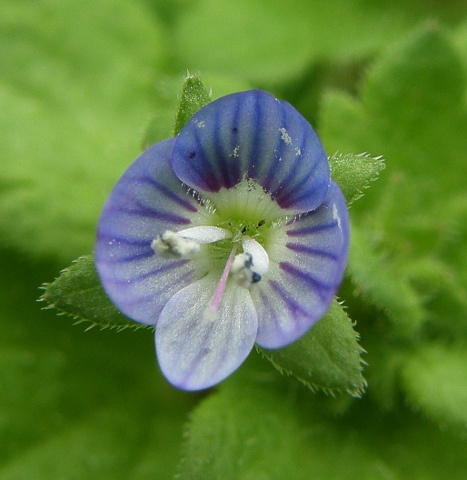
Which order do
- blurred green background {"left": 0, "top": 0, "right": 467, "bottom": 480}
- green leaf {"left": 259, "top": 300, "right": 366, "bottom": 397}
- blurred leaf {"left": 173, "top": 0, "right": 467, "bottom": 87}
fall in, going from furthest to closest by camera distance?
1. blurred leaf {"left": 173, "top": 0, "right": 467, "bottom": 87}
2. blurred green background {"left": 0, "top": 0, "right": 467, "bottom": 480}
3. green leaf {"left": 259, "top": 300, "right": 366, "bottom": 397}

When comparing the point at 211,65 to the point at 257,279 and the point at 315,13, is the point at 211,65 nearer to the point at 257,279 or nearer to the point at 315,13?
the point at 315,13

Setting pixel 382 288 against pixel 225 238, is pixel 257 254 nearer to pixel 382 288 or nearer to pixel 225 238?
pixel 225 238

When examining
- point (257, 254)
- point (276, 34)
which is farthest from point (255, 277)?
point (276, 34)

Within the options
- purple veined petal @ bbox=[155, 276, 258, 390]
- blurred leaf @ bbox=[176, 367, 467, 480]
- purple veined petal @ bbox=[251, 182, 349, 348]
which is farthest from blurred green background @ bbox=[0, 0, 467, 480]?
purple veined petal @ bbox=[155, 276, 258, 390]

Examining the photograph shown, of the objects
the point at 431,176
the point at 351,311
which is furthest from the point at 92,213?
the point at 431,176

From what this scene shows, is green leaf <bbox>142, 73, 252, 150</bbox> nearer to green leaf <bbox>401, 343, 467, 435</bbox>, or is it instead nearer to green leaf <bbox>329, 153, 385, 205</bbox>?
green leaf <bbox>329, 153, 385, 205</bbox>

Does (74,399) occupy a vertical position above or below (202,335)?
below
